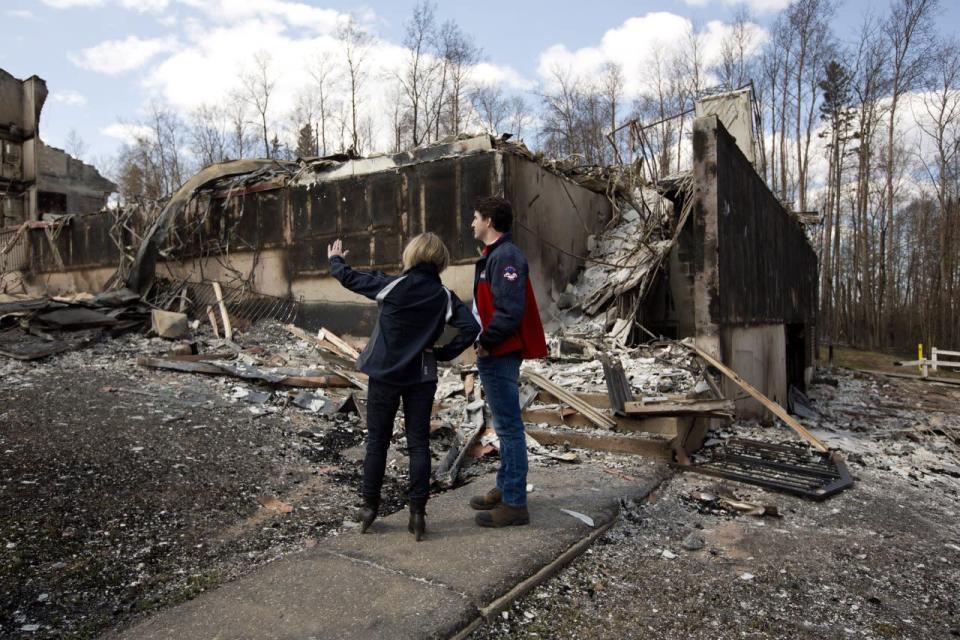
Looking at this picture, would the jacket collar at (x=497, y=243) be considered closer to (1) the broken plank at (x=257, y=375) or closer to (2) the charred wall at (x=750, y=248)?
(2) the charred wall at (x=750, y=248)

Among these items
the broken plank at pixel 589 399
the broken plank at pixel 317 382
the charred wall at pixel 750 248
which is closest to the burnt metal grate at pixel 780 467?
the broken plank at pixel 589 399

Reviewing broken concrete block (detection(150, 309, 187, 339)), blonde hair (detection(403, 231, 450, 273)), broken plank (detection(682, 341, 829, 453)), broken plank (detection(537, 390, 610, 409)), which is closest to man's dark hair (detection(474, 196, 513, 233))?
blonde hair (detection(403, 231, 450, 273))

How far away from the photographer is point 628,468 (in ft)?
15.0

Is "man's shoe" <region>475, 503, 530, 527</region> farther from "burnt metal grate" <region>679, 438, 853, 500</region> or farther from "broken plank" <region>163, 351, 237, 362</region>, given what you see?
"broken plank" <region>163, 351, 237, 362</region>

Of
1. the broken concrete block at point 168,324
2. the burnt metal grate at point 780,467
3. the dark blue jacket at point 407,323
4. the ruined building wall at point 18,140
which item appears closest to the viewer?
the dark blue jacket at point 407,323

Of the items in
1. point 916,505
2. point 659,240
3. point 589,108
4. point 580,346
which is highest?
point 589,108

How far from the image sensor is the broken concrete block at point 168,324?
344 inches

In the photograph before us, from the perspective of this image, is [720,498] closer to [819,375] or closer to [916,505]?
[916,505]

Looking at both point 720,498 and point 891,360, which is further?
point 891,360

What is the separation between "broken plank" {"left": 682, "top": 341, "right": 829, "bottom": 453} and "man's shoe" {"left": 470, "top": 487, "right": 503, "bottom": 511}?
3.24 m

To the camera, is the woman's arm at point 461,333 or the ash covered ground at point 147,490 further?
the woman's arm at point 461,333

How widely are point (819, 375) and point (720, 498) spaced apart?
583 inches

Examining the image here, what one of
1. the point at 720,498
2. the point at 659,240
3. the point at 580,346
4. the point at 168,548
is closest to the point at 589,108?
the point at 659,240

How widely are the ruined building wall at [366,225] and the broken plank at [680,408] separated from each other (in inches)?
131
